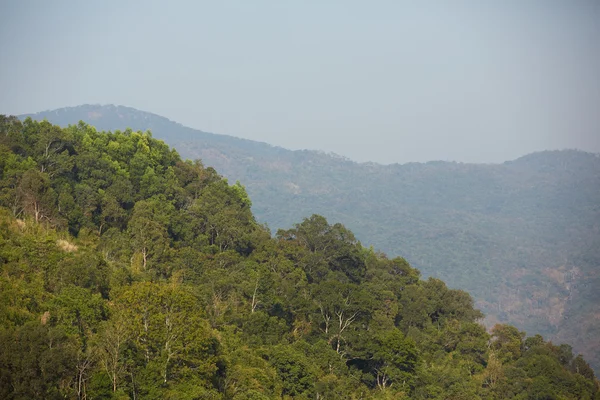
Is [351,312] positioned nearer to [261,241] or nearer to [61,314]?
[261,241]

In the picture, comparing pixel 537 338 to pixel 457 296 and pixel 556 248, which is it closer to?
pixel 457 296

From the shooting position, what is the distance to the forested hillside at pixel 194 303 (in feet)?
66.4

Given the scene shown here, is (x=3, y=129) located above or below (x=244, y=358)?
above

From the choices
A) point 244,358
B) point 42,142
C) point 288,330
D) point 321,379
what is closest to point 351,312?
point 288,330

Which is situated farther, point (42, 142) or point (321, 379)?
point (42, 142)

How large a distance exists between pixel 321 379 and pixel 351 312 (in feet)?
21.6

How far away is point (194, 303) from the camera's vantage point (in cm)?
2252

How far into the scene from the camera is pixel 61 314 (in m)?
21.2

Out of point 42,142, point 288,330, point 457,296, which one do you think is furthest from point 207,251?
point 457,296

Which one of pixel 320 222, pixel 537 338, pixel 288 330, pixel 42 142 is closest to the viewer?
pixel 288 330

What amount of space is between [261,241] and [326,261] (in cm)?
449

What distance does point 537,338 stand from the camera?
134 feet

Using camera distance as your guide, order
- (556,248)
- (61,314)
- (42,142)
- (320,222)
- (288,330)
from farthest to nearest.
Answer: (556,248), (320,222), (42,142), (288,330), (61,314)

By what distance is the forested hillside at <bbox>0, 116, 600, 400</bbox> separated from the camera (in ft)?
66.4
